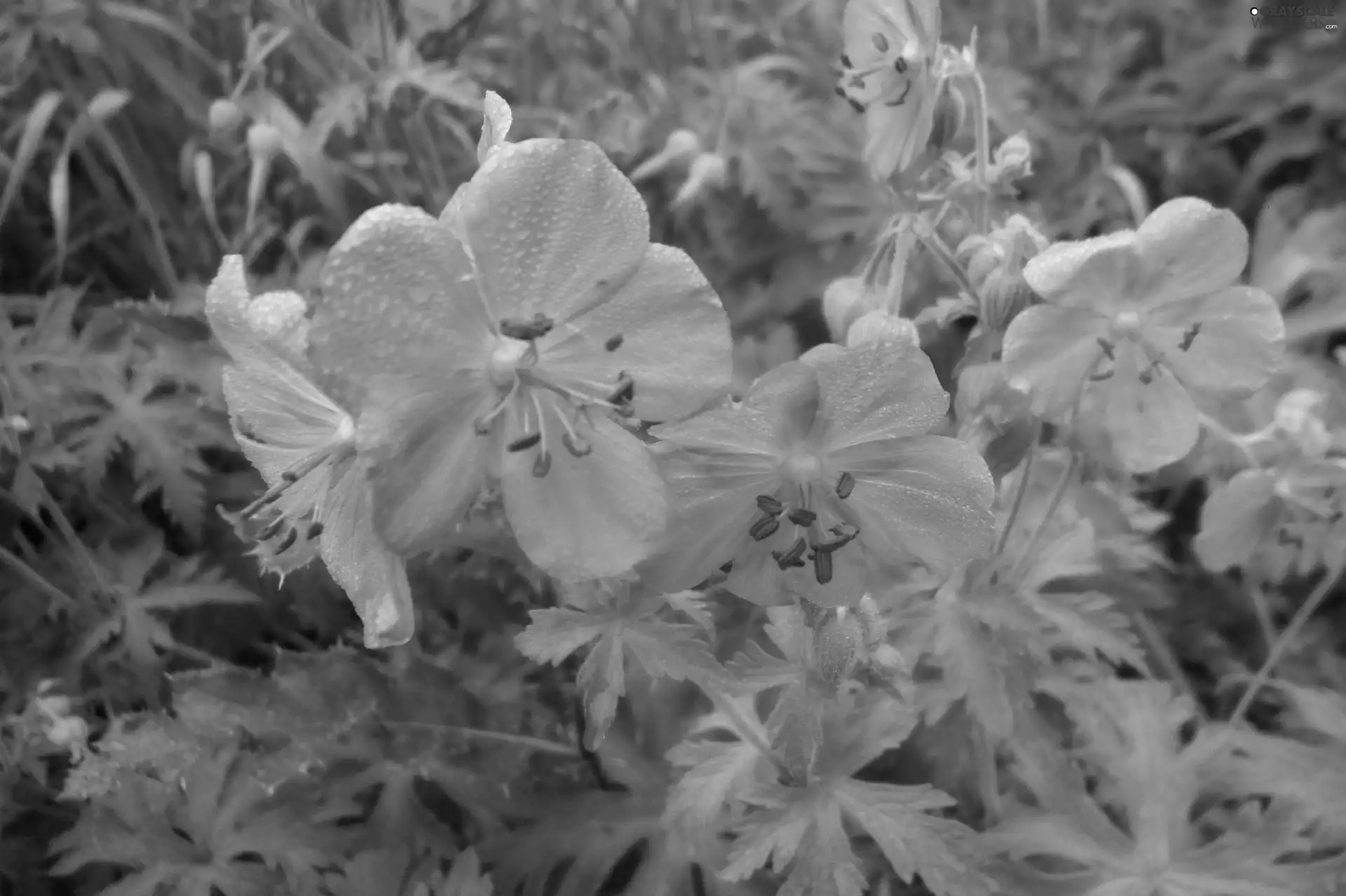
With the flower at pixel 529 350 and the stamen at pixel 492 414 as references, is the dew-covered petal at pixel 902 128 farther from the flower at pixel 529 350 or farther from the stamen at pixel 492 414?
the stamen at pixel 492 414

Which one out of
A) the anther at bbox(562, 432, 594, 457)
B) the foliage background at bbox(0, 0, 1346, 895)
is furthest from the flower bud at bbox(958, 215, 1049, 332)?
the foliage background at bbox(0, 0, 1346, 895)

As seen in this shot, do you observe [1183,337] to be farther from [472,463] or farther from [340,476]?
[340,476]

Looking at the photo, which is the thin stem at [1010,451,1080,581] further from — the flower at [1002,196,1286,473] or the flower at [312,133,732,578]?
the flower at [312,133,732,578]

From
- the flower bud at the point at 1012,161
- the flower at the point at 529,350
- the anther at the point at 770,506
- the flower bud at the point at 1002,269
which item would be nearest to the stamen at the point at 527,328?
the flower at the point at 529,350

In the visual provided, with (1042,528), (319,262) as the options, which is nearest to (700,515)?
(1042,528)

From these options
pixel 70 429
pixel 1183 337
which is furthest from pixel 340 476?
pixel 70 429

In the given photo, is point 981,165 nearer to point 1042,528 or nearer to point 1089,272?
point 1089,272
